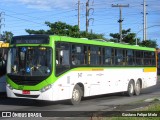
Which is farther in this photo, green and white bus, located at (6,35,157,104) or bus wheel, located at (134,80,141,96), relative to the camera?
bus wheel, located at (134,80,141,96)

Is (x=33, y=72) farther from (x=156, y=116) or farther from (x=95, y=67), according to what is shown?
(x=156, y=116)

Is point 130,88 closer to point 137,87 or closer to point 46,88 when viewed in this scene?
point 137,87

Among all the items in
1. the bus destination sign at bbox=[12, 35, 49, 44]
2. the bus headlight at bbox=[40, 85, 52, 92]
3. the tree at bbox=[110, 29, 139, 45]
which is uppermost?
the tree at bbox=[110, 29, 139, 45]

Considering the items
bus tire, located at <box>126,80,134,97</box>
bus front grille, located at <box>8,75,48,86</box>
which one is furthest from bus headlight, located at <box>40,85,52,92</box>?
bus tire, located at <box>126,80,134,97</box>

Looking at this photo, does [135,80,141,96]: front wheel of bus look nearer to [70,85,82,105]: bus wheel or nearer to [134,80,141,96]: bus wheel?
[134,80,141,96]: bus wheel

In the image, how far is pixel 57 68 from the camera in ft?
56.1

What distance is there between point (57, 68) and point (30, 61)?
43.6 inches

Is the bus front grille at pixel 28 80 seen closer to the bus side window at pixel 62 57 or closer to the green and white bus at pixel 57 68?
the green and white bus at pixel 57 68

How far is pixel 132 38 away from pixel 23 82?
59.1 meters

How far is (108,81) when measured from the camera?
2177cm

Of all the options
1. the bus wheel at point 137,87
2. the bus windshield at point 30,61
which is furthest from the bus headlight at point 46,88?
the bus wheel at point 137,87

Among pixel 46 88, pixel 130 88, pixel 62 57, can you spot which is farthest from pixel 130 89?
pixel 46 88

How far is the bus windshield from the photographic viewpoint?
55.6 feet

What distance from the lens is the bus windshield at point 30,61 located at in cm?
1695
